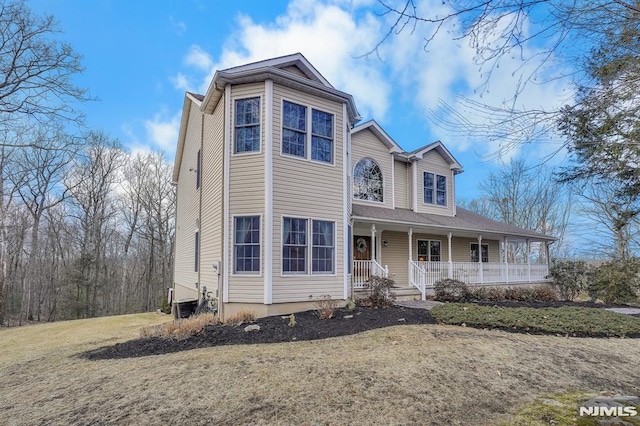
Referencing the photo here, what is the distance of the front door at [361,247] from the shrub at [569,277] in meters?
10.5

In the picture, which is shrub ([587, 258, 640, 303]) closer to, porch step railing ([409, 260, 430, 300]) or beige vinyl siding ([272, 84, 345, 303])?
porch step railing ([409, 260, 430, 300])

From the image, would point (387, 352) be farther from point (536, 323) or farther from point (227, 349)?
point (536, 323)

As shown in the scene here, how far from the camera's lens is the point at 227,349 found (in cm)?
646

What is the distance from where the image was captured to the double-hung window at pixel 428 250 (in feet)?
55.8

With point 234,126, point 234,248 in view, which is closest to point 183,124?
point 234,126

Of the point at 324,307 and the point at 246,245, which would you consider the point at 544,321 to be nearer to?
the point at 324,307

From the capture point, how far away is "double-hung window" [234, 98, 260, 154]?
9.97m

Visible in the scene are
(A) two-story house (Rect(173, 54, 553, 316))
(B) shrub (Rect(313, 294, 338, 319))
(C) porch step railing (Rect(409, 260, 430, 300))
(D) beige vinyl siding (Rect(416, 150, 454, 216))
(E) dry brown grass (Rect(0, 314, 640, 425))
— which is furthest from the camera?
(D) beige vinyl siding (Rect(416, 150, 454, 216))

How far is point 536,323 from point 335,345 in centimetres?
515

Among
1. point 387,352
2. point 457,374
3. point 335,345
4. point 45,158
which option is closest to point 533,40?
point 457,374

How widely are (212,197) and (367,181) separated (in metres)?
7.05

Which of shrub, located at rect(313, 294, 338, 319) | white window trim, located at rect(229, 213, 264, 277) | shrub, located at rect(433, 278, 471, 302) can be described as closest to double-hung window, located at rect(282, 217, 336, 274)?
white window trim, located at rect(229, 213, 264, 277)

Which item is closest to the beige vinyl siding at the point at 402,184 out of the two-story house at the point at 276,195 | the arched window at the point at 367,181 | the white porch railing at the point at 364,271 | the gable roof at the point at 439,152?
the gable roof at the point at 439,152

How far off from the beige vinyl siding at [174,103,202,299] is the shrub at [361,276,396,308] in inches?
264
